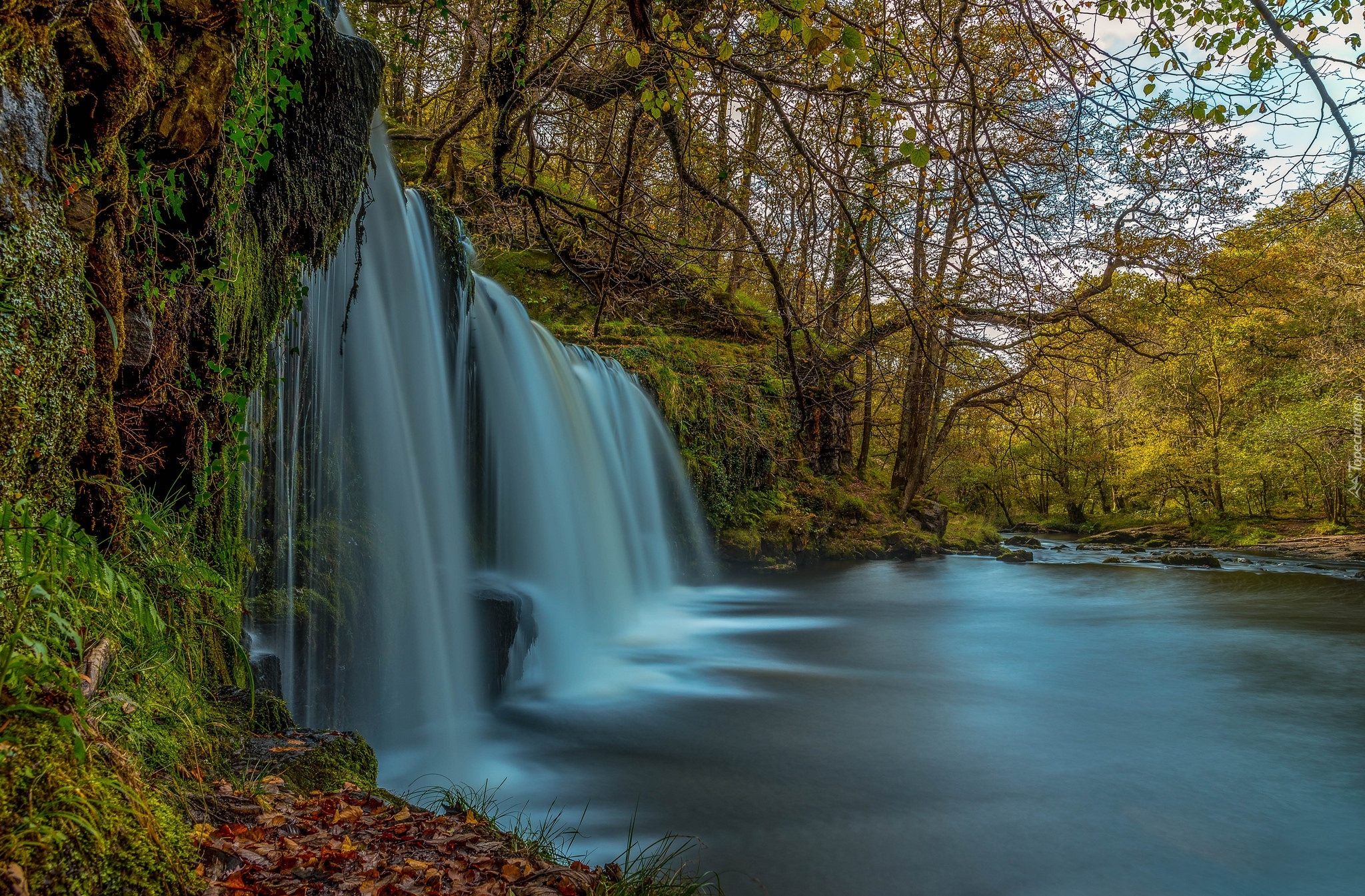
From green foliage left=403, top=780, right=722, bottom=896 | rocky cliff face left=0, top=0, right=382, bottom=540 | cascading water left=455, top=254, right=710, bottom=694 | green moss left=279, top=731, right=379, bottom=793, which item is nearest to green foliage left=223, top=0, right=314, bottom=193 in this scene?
rocky cliff face left=0, top=0, right=382, bottom=540

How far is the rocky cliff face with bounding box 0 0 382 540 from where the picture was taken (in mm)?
1697

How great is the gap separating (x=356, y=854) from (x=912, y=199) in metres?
4.34

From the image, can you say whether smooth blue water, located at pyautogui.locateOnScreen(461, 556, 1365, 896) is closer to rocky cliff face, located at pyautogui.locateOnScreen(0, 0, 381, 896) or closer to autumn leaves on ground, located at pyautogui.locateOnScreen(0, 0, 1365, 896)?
autumn leaves on ground, located at pyautogui.locateOnScreen(0, 0, 1365, 896)

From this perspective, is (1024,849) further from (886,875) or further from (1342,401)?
(1342,401)

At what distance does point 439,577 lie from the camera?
580cm

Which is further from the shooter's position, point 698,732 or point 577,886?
point 698,732

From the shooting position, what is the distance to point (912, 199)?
439cm

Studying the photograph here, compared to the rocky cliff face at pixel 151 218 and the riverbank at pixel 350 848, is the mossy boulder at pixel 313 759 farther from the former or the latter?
the rocky cliff face at pixel 151 218

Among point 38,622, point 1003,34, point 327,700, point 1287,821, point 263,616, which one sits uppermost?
point 1003,34

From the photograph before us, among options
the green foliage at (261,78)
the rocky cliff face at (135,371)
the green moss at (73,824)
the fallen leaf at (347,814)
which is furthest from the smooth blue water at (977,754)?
the green foliage at (261,78)

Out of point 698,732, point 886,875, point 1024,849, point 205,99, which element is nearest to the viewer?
point 205,99

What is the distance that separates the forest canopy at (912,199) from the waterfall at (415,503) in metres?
1.08

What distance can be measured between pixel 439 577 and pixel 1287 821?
→ 5829mm

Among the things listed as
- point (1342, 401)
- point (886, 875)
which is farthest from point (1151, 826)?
point (1342, 401)
